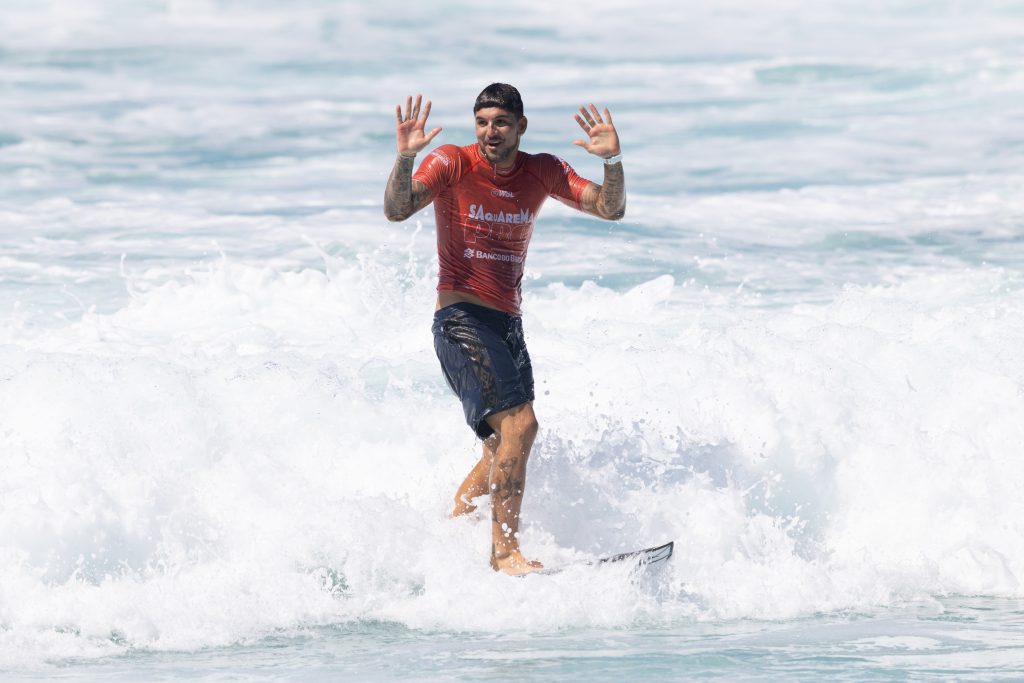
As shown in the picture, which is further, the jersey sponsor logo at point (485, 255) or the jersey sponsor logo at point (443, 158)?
the jersey sponsor logo at point (485, 255)

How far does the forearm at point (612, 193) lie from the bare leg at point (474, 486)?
1337 mm

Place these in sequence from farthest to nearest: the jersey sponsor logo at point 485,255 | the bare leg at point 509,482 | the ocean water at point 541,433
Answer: the jersey sponsor logo at point 485,255
the bare leg at point 509,482
the ocean water at point 541,433

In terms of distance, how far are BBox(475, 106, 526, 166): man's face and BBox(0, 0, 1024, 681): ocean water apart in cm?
180

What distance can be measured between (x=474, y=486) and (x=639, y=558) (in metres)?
1.10

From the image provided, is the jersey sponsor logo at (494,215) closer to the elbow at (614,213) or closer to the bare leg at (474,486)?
the elbow at (614,213)

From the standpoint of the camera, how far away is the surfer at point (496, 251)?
7047mm

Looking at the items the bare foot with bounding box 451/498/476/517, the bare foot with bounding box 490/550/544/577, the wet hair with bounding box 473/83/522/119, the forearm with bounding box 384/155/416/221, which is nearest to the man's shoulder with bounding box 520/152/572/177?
the wet hair with bounding box 473/83/522/119

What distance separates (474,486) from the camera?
7695 millimetres

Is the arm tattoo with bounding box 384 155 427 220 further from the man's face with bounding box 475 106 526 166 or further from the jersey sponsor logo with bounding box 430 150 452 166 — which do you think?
the man's face with bounding box 475 106 526 166

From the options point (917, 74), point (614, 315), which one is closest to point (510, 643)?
point (614, 315)

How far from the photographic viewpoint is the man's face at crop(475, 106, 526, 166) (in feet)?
22.9

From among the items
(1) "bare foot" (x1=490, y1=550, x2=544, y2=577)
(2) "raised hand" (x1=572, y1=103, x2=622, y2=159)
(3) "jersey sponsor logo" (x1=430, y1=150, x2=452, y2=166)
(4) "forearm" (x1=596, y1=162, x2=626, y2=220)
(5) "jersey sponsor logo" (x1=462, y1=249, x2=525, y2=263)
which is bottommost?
(1) "bare foot" (x1=490, y1=550, x2=544, y2=577)

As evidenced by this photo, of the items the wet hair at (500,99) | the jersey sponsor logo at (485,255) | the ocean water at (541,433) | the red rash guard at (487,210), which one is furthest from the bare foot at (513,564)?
the wet hair at (500,99)

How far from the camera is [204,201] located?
735 inches
